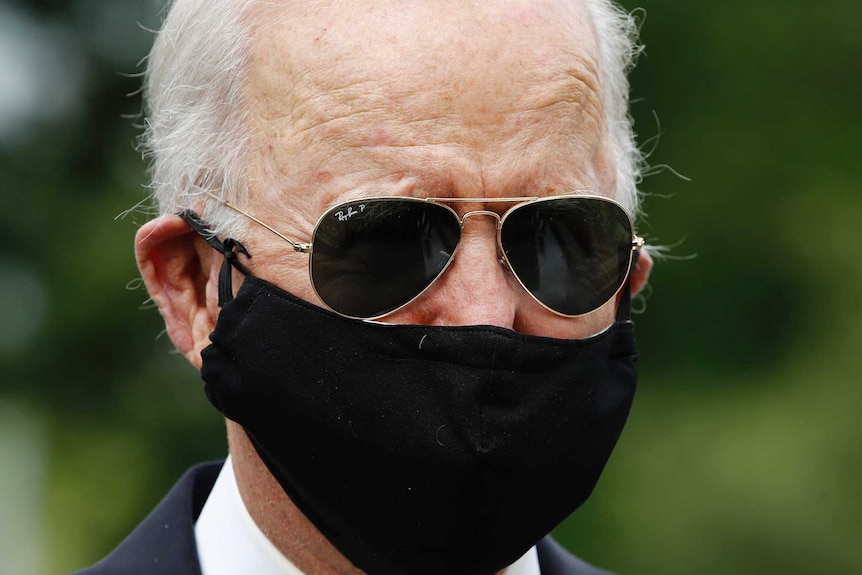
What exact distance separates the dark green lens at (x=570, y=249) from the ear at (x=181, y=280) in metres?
0.79

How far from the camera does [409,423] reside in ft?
7.44

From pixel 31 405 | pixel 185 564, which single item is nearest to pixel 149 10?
pixel 31 405

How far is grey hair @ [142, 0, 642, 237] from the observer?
8.46 ft

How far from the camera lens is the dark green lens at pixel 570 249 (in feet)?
7.90

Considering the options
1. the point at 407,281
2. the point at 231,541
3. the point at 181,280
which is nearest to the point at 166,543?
the point at 231,541

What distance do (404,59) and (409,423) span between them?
776 mm

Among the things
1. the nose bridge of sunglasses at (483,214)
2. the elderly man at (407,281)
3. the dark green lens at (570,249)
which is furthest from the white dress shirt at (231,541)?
the nose bridge of sunglasses at (483,214)

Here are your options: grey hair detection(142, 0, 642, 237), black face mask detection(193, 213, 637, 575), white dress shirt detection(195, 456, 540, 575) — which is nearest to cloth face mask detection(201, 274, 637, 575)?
black face mask detection(193, 213, 637, 575)

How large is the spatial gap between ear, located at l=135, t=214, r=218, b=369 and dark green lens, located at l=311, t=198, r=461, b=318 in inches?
18.4

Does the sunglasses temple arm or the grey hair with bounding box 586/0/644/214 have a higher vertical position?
the sunglasses temple arm

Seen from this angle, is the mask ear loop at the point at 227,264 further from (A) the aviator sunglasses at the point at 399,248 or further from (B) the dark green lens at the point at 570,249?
(B) the dark green lens at the point at 570,249

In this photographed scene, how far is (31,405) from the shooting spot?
5.70m

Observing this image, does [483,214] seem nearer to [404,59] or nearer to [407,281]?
[407,281]

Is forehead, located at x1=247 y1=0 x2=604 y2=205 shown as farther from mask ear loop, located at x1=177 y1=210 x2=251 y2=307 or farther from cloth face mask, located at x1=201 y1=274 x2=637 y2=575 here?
cloth face mask, located at x1=201 y1=274 x2=637 y2=575
